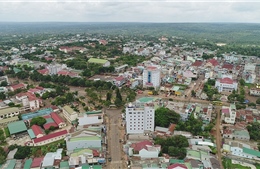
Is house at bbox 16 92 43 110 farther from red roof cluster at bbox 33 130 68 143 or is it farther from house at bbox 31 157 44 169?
house at bbox 31 157 44 169

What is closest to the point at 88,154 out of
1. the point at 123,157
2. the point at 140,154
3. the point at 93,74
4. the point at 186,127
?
the point at 123,157

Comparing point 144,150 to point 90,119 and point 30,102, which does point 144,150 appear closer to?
point 90,119

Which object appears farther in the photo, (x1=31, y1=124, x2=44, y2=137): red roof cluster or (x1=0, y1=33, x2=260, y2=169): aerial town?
(x1=31, y1=124, x2=44, y2=137): red roof cluster

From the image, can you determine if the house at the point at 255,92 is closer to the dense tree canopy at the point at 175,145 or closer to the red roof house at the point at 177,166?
the dense tree canopy at the point at 175,145

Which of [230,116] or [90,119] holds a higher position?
[230,116]

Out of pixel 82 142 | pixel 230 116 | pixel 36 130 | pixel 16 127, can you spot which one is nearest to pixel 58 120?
pixel 36 130

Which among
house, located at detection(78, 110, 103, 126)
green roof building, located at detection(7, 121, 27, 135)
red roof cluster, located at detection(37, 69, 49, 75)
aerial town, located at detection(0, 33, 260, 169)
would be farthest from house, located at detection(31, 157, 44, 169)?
red roof cluster, located at detection(37, 69, 49, 75)

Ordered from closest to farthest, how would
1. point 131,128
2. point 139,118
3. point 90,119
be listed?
1. point 139,118
2. point 131,128
3. point 90,119

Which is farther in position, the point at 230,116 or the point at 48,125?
the point at 230,116

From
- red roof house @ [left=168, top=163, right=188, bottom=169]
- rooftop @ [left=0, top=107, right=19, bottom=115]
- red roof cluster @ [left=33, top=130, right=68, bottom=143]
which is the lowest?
red roof cluster @ [left=33, top=130, right=68, bottom=143]
